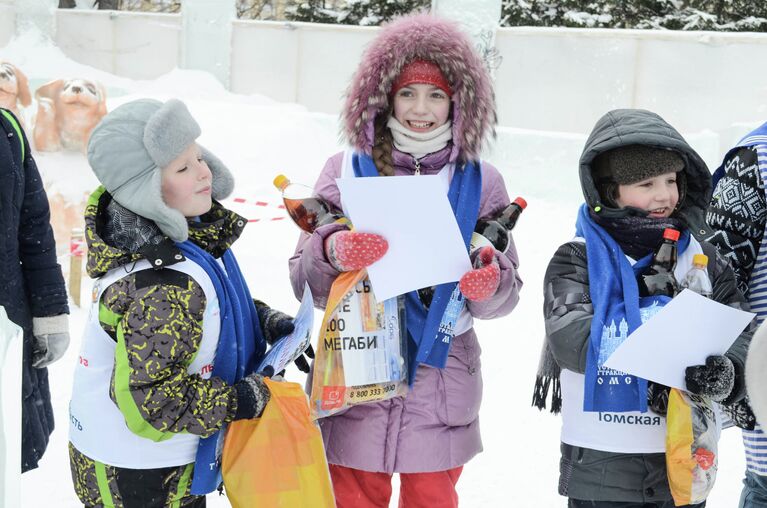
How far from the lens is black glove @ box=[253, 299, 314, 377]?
7.73 feet

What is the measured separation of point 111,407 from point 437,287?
0.97 m

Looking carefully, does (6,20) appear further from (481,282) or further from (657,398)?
(657,398)

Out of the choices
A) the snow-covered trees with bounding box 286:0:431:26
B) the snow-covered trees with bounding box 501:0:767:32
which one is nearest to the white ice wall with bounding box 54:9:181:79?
the snow-covered trees with bounding box 286:0:431:26

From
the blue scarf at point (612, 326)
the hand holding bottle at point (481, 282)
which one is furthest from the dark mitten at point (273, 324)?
the blue scarf at point (612, 326)

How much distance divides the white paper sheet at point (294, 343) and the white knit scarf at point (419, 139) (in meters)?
0.57

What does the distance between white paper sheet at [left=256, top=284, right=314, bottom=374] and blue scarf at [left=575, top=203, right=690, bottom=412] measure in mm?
772

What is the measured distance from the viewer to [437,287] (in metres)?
2.43

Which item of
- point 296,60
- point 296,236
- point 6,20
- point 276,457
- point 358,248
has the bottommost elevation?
point 296,236

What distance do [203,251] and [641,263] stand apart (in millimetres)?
1217

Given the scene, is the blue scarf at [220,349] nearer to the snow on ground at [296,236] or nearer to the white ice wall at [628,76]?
the snow on ground at [296,236]

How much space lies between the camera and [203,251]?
84.2 inches

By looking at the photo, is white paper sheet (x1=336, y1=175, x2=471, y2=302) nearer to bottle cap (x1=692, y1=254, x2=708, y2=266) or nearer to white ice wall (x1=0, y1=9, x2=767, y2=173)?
bottle cap (x1=692, y1=254, x2=708, y2=266)

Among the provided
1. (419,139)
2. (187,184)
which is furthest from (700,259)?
(187,184)

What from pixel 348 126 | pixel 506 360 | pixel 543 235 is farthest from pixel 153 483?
pixel 543 235
